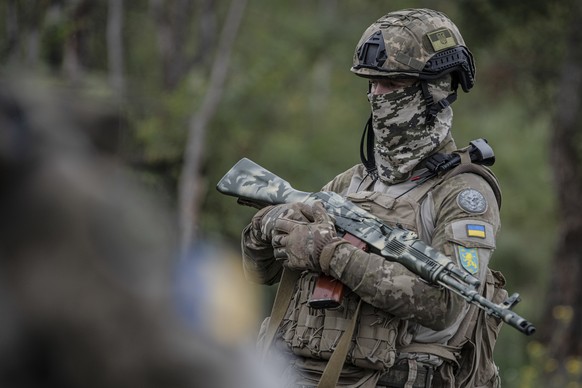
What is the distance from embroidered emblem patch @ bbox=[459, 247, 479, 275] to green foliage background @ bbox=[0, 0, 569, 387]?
7.95m

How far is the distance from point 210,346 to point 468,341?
2919mm

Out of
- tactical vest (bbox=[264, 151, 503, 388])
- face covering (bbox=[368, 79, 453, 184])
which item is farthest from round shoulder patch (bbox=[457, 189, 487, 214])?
face covering (bbox=[368, 79, 453, 184])

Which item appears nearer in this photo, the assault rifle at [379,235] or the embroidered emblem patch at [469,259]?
the assault rifle at [379,235]

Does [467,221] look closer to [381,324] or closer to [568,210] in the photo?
[381,324]

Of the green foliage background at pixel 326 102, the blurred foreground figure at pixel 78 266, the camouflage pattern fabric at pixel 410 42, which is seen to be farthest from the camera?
the green foliage background at pixel 326 102

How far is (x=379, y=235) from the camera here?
154 inches

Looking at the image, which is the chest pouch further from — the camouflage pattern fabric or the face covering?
the camouflage pattern fabric

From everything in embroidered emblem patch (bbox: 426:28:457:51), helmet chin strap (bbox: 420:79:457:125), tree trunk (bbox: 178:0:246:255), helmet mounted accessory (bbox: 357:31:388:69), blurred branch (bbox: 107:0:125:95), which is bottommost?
tree trunk (bbox: 178:0:246:255)

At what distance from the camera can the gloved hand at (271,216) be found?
4016 mm

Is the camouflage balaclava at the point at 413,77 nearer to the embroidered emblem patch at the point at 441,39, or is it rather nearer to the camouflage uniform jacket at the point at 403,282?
the embroidered emblem patch at the point at 441,39

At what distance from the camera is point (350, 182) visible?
14.6 feet

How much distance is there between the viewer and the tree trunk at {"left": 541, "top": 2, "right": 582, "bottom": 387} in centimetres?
1474

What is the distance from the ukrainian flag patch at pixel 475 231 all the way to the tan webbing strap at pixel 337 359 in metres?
0.46

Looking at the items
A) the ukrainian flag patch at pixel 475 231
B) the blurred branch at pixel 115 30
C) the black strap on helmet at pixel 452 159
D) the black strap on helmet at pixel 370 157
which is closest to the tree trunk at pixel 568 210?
the blurred branch at pixel 115 30
